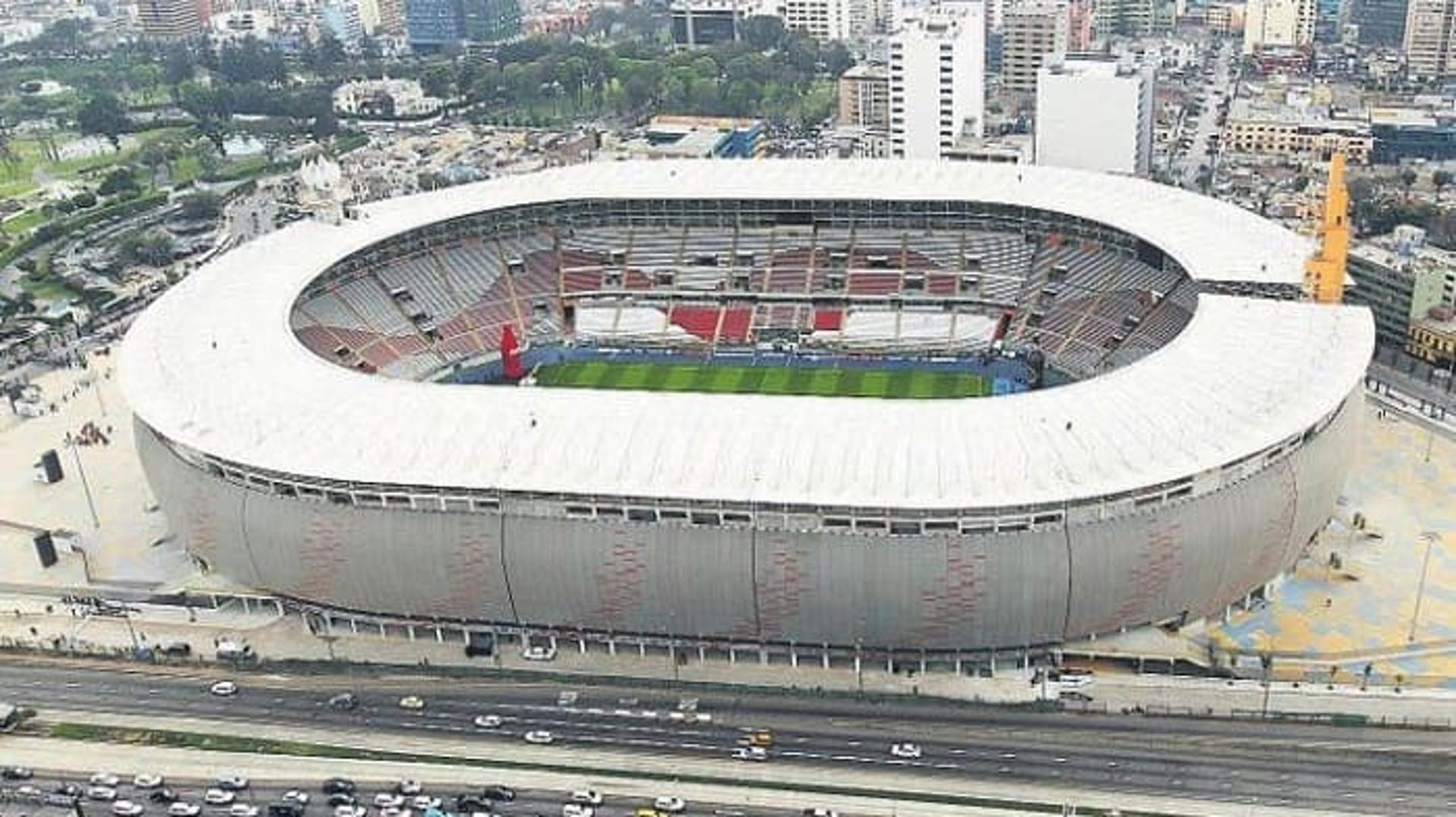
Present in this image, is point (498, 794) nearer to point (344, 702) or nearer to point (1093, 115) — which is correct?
point (344, 702)

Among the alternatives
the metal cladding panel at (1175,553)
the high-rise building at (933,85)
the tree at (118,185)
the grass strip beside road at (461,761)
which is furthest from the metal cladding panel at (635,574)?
the tree at (118,185)

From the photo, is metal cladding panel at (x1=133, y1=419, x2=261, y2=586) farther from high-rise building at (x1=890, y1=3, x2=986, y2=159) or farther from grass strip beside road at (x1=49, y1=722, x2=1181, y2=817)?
high-rise building at (x1=890, y1=3, x2=986, y2=159)

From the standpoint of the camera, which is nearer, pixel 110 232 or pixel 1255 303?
pixel 1255 303

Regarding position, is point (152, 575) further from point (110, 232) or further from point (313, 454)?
point (110, 232)

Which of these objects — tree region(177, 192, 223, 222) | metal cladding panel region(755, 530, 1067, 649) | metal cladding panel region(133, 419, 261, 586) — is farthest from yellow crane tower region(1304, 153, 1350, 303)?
tree region(177, 192, 223, 222)

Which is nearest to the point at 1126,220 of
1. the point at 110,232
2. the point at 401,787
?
the point at 401,787

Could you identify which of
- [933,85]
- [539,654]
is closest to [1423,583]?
[539,654]
